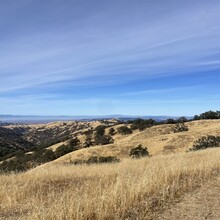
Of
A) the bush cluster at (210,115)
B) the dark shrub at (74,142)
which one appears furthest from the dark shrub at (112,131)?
the bush cluster at (210,115)

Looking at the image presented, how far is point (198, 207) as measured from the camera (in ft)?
23.3

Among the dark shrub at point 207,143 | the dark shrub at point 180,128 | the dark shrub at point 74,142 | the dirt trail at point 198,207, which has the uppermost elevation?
the dark shrub at point 180,128

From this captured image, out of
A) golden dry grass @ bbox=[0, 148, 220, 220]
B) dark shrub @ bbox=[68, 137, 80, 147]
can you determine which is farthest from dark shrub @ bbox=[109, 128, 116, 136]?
golden dry grass @ bbox=[0, 148, 220, 220]

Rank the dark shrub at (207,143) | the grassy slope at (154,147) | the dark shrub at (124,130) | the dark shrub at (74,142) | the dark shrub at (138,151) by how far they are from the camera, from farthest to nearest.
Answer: the dark shrub at (124,130)
the dark shrub at (74,142)
the grassy slope at (154,147)
the dark shrub at (138,151)
the dark shrub at (207,143)

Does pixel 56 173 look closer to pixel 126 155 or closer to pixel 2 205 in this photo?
pixel 2 205

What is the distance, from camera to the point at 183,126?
47406mm

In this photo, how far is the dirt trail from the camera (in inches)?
254

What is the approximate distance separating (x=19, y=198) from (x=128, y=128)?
48495 millimetres

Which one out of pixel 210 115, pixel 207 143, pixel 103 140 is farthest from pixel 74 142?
pixel 207 143

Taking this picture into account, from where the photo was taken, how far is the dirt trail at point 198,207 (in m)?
6.46

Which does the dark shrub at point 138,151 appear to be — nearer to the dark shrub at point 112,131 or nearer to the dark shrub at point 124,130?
the dark shrub at point 124,130

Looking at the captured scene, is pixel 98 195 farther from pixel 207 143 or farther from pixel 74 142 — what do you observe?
pixel 74 142

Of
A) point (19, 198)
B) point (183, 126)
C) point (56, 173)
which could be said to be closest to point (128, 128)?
point (183, 126)

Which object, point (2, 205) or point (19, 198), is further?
point (19, 198)
